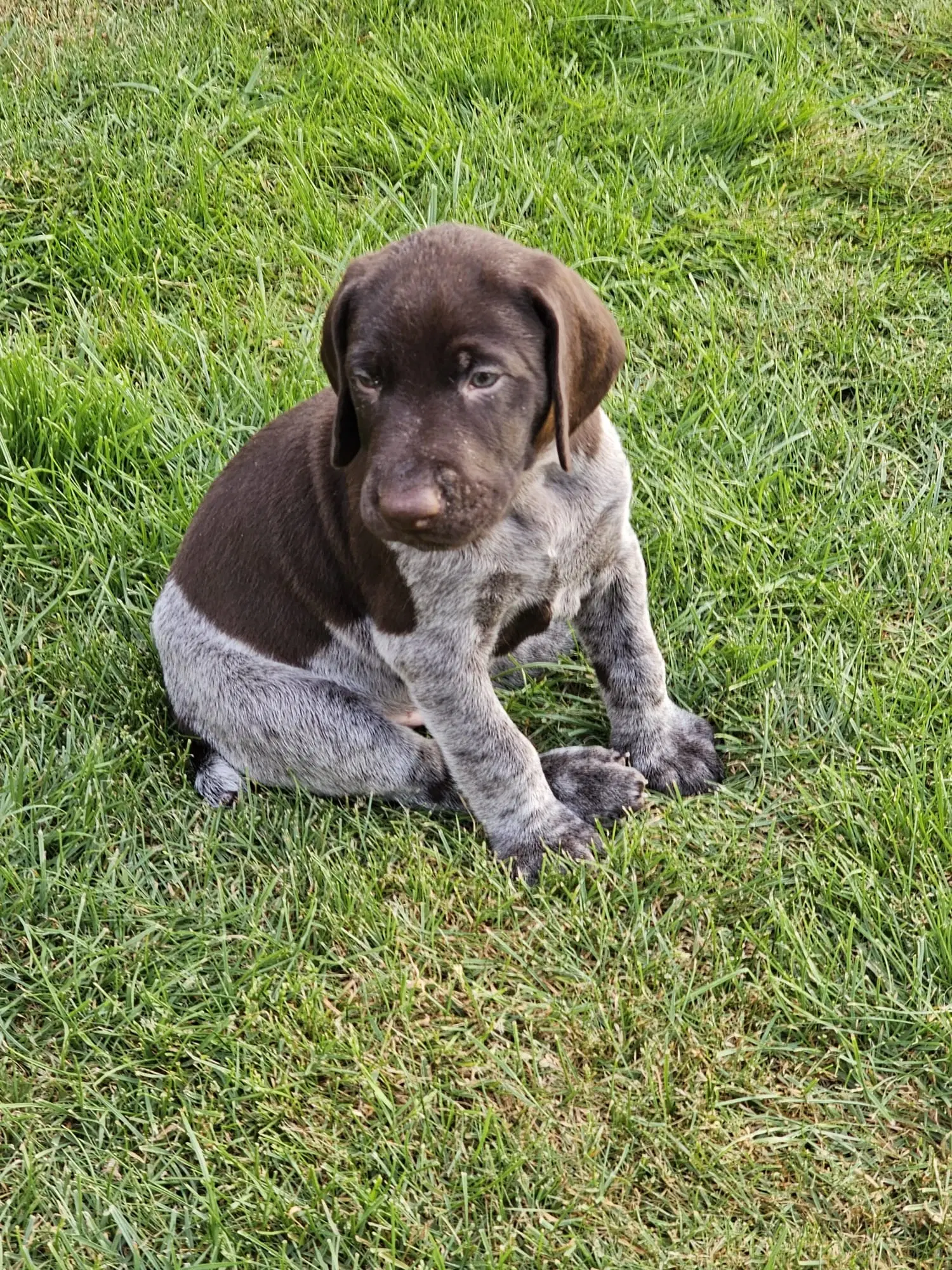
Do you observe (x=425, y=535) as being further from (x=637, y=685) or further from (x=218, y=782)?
(x=218, y=782)

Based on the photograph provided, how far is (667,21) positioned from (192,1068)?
5.28m

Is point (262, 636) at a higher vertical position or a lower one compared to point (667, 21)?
lower

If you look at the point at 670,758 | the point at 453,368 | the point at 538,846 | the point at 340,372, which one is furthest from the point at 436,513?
the point at 670,758

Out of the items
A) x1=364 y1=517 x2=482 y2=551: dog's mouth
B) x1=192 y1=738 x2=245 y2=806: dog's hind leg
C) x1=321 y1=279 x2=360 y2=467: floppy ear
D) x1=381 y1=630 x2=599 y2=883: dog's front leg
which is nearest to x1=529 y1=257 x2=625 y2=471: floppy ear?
x1=364 y1=517 x2=482 y2=551: dog's mouth

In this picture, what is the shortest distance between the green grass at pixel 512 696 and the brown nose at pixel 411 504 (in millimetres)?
1279

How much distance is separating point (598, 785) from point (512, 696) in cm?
50

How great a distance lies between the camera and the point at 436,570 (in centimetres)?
390

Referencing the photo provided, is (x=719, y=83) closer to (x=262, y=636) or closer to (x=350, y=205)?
(x=350, y=205)

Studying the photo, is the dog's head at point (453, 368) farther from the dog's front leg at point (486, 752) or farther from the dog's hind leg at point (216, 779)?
the dog's hind leg at point (216, 779)

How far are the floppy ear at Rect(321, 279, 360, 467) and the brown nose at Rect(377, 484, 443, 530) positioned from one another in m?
0.42

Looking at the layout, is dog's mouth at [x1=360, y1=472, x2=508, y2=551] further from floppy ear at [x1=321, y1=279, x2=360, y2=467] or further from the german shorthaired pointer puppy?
floppy ear at [x1=321, y1=279, x2=360, y2=467]

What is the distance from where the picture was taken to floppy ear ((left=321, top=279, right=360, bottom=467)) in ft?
11.6

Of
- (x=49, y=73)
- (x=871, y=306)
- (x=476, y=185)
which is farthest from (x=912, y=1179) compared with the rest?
(x=49, y=73)

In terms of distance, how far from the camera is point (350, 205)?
633cm
